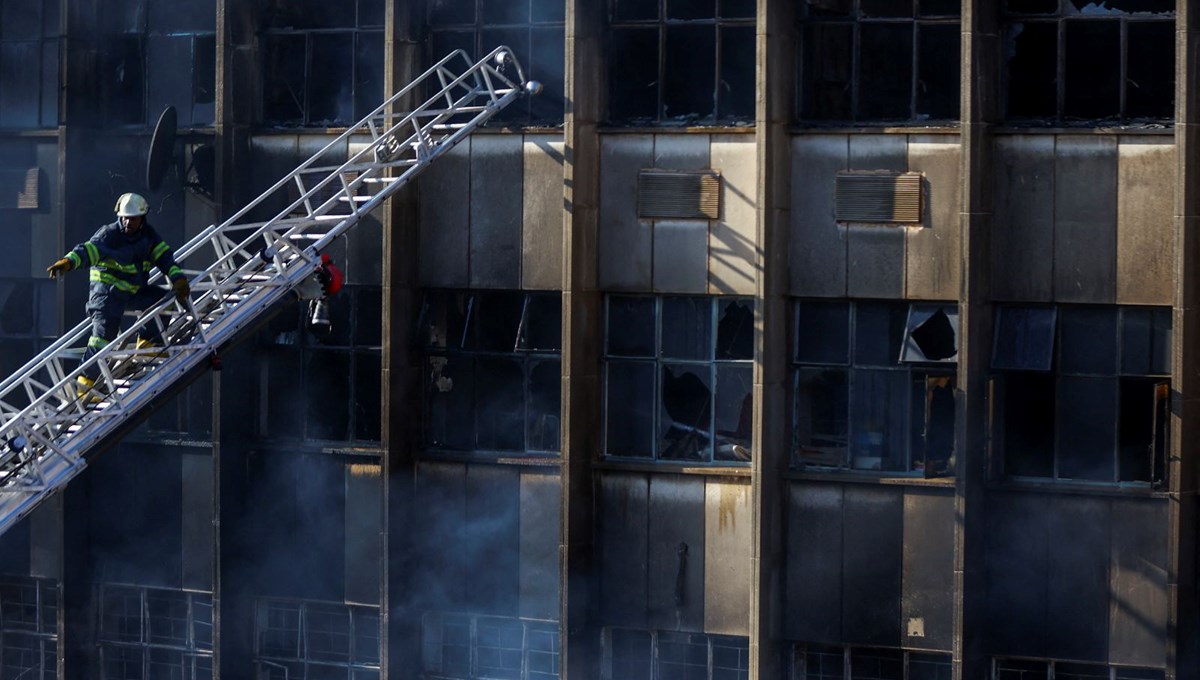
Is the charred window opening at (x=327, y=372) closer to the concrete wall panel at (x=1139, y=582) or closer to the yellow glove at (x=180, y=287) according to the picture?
the yellow glove at (x=180, y=287)

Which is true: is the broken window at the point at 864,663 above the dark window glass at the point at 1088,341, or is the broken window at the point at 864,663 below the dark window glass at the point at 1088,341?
below

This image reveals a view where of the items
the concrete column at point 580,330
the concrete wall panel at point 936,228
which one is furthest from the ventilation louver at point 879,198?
the concrete column at point 580,330

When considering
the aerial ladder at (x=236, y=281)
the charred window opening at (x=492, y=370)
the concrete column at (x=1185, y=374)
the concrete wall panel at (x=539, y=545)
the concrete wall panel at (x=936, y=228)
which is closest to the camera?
the aerial ladder at (x=236, y=281)

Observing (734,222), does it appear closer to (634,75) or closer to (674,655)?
(634,75)

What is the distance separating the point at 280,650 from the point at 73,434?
636 cm

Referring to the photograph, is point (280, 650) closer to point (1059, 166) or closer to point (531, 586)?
point (531, 586)

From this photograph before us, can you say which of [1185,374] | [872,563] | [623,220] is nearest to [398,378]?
[623,220]

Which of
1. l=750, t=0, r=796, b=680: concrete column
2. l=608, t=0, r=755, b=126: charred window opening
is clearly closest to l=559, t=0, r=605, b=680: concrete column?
l=608, t=0, r=755, b=126: charred window opening

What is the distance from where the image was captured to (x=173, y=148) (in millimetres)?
22781

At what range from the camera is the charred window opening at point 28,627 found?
939 inches

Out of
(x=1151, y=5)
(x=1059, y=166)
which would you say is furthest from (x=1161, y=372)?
(x=1151, y=5)

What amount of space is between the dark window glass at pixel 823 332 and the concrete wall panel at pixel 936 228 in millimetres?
943

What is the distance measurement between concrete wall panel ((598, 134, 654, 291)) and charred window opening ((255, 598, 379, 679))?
18.2 feet

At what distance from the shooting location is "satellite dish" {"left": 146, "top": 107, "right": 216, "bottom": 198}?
22328mm
